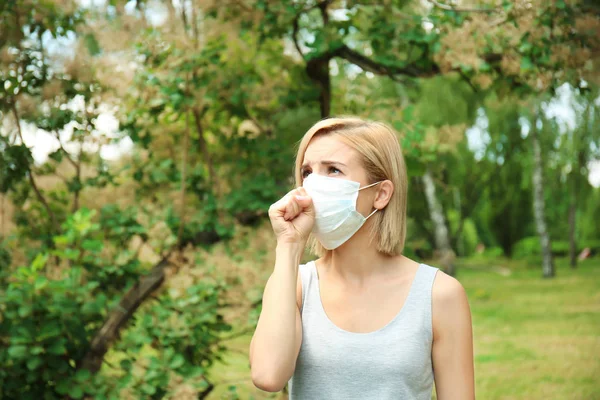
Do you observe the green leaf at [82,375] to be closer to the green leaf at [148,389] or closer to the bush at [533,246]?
the green leaf at [148,389]

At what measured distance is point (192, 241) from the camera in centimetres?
416

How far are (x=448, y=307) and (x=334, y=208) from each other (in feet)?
1.41

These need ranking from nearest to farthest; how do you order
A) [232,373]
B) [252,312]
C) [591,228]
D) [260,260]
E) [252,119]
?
[252,312], [260,260], [252,119], [232,373], [591,228]

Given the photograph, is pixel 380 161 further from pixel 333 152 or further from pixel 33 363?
pixel 33 363

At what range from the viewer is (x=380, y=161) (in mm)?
2053

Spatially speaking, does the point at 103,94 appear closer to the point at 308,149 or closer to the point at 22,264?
the point at 22,264

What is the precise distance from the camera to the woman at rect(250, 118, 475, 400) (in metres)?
1.85

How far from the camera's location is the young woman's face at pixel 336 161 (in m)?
2.03

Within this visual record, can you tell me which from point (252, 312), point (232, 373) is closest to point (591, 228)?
point (232, 373)

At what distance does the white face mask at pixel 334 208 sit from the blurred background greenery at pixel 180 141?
157 centimetres

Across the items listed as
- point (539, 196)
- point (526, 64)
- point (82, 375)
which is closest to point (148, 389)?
point (82, 375)

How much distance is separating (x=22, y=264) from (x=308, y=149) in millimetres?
2673

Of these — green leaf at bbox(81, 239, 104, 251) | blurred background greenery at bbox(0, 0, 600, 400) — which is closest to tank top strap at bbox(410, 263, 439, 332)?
blurred background greenery at bbox(0, 0, 600, 400)

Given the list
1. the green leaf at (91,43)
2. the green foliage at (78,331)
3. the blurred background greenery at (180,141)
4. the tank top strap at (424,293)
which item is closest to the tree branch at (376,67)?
the blurred background greenery at (180,141)
